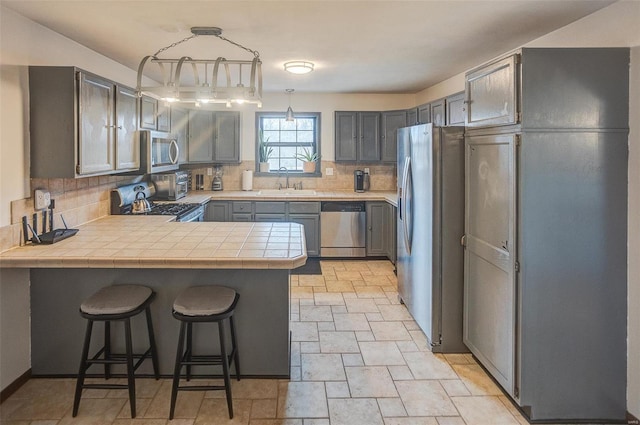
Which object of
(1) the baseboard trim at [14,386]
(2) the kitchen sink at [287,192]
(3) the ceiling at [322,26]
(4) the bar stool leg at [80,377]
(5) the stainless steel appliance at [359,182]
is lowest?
(1) the baseboard trim at [14,386]

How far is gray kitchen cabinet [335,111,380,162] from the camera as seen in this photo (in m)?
6.31

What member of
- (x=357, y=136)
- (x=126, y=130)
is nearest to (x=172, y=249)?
(x=126, y=130)

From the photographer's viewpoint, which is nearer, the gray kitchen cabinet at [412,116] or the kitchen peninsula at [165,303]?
the kitchen peninsula at [165,303]

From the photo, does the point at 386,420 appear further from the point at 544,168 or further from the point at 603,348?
the point at 544,168

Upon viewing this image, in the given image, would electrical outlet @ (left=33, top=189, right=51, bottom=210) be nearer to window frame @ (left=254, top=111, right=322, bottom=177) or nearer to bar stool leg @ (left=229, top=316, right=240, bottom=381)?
bar stool leg @ (left=229, top=316, right=240, bottom=381)

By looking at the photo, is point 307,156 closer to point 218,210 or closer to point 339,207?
point 339,207

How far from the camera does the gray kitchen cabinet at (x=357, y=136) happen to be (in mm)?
6312

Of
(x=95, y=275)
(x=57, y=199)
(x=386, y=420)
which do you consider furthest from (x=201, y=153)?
(x=386, y=420)

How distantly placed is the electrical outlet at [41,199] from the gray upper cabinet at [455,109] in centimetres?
352

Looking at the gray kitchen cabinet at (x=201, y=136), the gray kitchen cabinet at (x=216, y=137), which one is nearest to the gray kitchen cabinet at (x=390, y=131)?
the gray kitchen cabinet at (x=216, y=137)

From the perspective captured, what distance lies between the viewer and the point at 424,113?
5.41 meters

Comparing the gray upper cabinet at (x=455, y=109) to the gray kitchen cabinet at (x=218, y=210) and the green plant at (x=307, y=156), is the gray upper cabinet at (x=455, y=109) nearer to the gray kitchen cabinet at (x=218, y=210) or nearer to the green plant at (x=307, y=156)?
the green plant at (x=307, y=156)

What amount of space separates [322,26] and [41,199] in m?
2.22

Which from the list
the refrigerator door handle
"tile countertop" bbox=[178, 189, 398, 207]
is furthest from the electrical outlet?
the refrigerator door handle
